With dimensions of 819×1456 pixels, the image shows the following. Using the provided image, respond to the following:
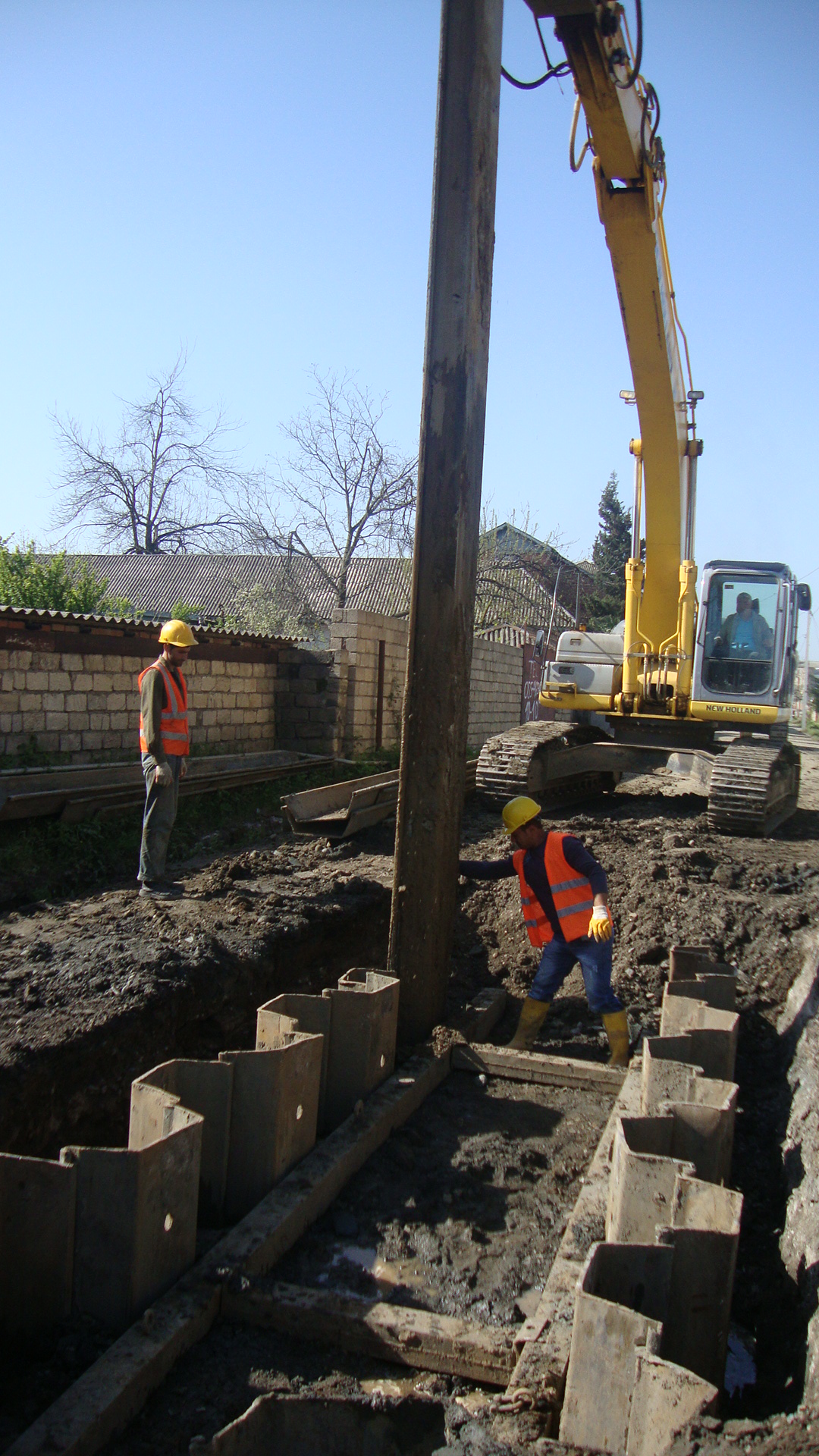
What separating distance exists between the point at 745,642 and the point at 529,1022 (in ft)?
20.2

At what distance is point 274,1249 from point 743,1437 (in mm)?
1497

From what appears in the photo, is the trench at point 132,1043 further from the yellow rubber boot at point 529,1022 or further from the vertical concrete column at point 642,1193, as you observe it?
the vertical concrete column at point 642,1193

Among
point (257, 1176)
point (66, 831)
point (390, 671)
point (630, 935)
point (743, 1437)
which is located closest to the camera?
point (743, 1437)

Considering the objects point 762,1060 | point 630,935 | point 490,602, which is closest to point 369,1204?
point 762,1060

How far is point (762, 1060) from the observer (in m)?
4.99

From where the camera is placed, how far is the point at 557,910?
5.06m

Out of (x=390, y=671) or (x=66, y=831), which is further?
(x=390, y=671)

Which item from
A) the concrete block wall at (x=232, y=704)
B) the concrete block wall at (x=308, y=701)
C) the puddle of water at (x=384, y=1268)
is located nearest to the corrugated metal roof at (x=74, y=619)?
the concrete block wall at (x=232, y=704)

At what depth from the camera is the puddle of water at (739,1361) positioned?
110 inches

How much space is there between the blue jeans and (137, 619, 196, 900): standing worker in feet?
9.33

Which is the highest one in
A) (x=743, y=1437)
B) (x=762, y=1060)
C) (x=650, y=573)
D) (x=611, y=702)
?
(x=650, y=573)

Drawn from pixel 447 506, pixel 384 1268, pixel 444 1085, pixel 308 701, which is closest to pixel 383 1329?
pixel 384 1268

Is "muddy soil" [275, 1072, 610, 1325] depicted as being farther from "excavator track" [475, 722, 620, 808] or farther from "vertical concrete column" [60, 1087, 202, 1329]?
"excavator track" [475, 722, 620, 808]

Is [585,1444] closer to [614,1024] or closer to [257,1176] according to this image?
[257,1176]
